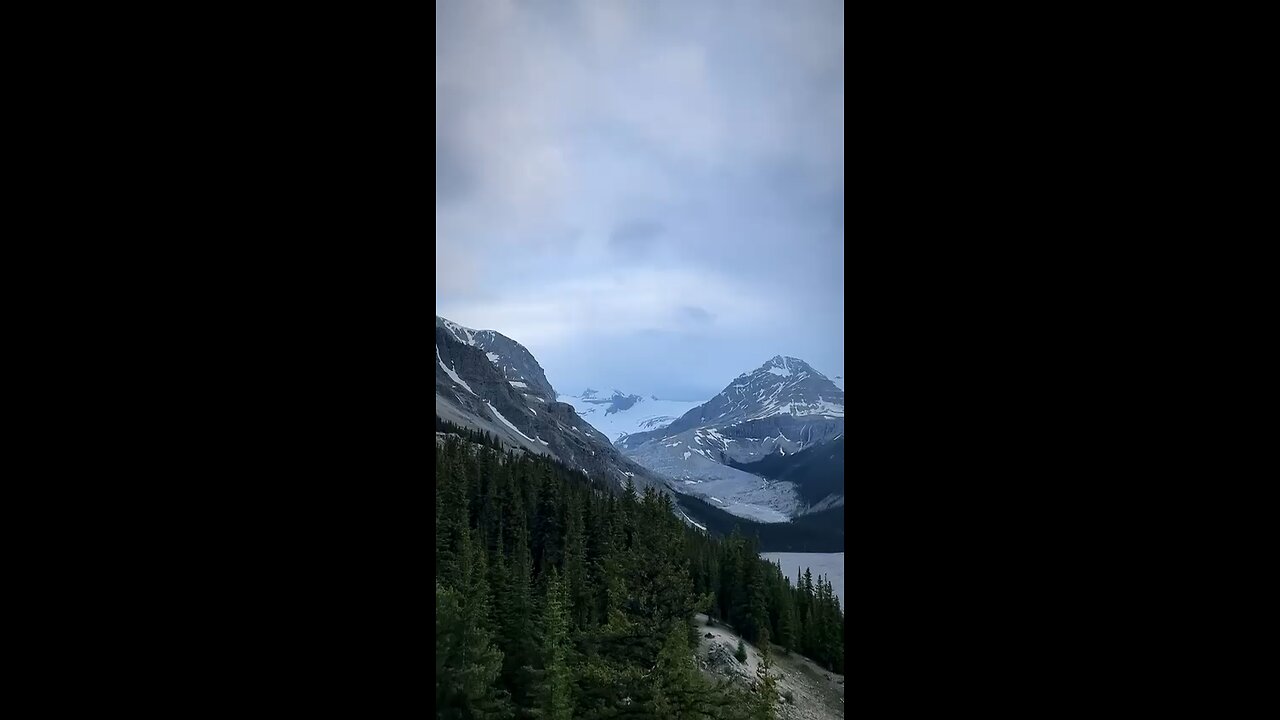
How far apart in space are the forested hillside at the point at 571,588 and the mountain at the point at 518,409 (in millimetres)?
127

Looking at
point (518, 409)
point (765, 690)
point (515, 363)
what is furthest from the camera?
point (518, 409)

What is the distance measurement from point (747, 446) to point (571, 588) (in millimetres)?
1594

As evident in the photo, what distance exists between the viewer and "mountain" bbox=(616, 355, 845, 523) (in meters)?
3.48

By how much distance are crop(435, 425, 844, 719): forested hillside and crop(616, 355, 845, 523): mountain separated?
256mm

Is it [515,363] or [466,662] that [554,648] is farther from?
[515,363]

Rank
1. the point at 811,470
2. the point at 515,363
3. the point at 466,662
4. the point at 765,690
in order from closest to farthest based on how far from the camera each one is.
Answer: the point at 811,470 < the point at 765,690 < the point at 515,363 < the point at 466,662

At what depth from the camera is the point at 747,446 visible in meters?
3.91

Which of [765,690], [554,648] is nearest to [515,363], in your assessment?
[554,648]
